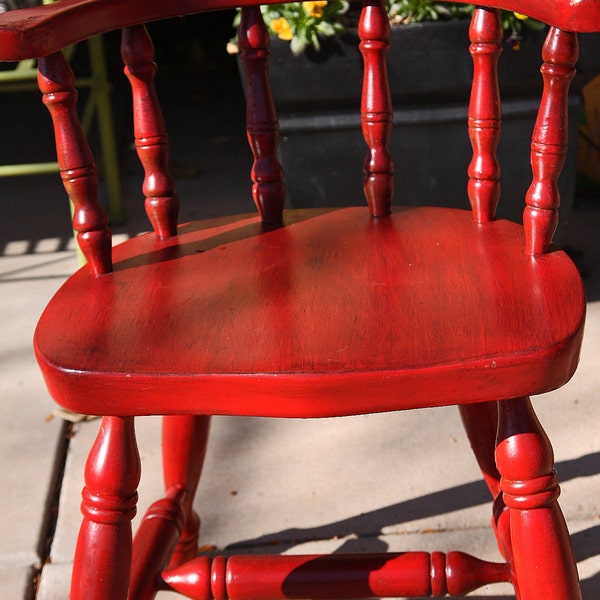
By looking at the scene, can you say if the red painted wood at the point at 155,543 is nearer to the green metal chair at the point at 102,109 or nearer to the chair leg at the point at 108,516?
the chair leg at the point at 108,516

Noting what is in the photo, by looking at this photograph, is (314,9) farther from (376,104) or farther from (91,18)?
(91,18)

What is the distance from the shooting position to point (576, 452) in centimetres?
149

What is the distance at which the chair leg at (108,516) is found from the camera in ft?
2.97

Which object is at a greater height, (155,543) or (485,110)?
(485,110)

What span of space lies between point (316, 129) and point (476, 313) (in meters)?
1.13

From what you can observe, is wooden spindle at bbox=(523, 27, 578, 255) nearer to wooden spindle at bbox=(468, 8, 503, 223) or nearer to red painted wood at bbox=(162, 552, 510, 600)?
wooden spindle at bbox=(468, 8, 503, 223)

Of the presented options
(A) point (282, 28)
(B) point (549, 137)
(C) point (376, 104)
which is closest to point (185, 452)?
(C) point (376, 104)

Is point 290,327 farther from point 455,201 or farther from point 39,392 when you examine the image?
point 455,201

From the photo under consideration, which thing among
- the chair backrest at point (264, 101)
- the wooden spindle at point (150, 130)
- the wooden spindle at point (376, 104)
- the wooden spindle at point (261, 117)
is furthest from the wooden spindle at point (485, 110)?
the wooden spindle at point (150, 130)

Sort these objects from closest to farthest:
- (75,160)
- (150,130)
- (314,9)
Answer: (75,160), (150,130), (314,9)

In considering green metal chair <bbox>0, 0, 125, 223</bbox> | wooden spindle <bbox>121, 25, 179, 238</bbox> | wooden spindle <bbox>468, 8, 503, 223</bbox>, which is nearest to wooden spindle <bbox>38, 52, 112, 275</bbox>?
wooden spindle <bbox>121, 25, 179, 238</bbox>

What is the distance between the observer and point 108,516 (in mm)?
912

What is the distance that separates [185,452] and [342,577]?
0.28 metres

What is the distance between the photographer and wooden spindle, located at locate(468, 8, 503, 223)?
102cm
